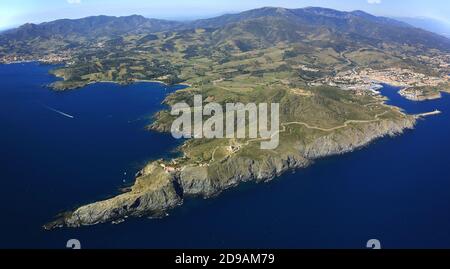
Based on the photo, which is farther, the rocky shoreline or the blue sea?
the rocky shoreline

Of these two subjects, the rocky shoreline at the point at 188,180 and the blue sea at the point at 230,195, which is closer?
the blue sea at the point at 230,195

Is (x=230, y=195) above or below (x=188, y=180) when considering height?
below

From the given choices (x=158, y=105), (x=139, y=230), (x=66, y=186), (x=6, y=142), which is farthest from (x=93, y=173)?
(x=158, y=105)

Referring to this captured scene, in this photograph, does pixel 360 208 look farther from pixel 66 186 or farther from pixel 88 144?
pixel 88 144
